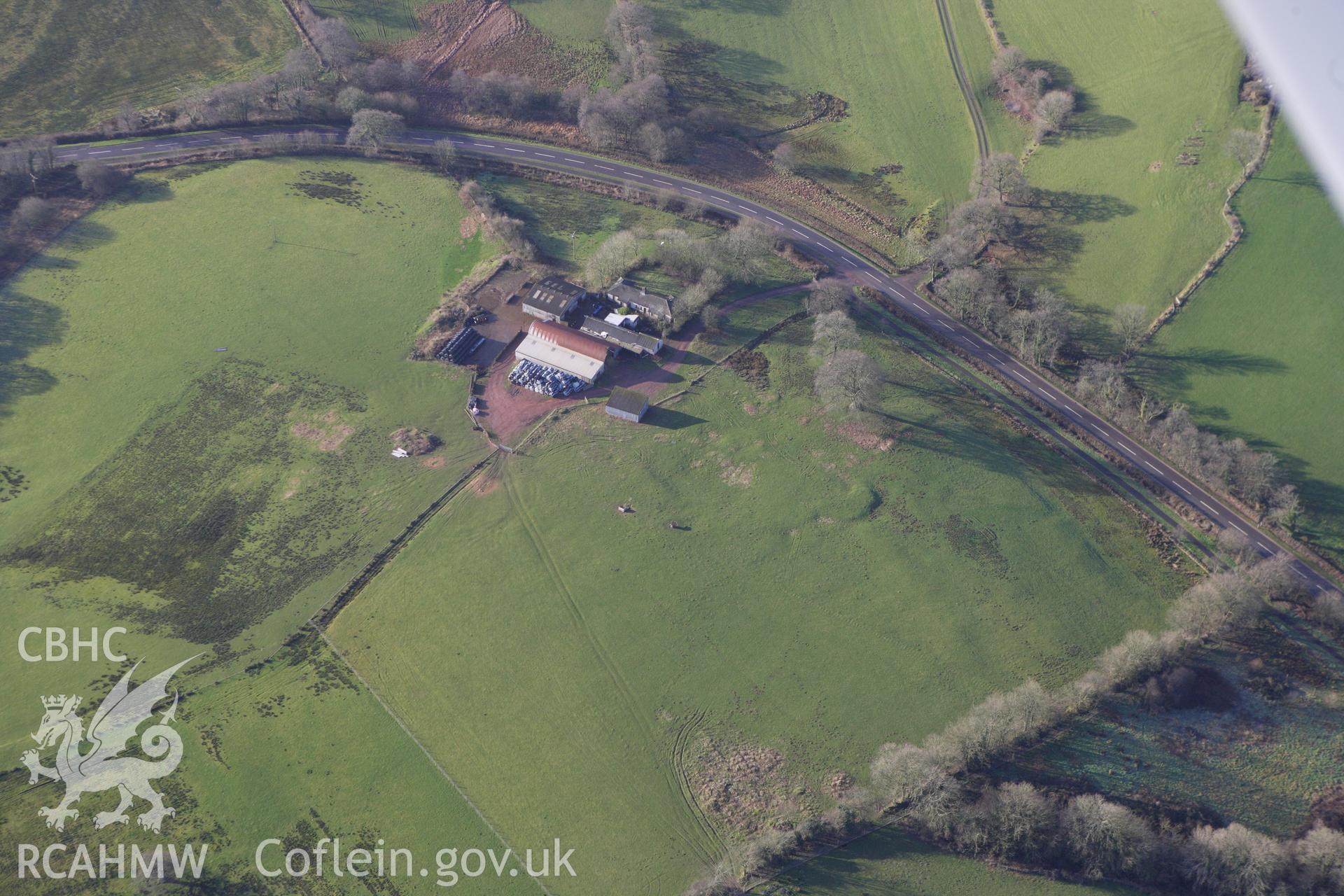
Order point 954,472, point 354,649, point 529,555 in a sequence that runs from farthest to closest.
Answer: point 954,472 → point 529,555 → point 354,649

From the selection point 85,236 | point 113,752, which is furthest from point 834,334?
point 85,236

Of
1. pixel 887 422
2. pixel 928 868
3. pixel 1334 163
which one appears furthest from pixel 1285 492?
pixel 1334 163

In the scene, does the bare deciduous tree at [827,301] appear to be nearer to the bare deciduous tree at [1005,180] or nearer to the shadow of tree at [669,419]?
the shadow of tree at [669,419]

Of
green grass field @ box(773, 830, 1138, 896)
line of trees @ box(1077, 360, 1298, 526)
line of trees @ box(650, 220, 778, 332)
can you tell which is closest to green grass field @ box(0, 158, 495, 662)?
line of trees @ box(650, 220, 778, 332)

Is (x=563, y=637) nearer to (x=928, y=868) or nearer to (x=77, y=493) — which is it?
(x=928, y=868)

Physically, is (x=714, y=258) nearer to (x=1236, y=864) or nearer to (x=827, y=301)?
(x=827, y=301)

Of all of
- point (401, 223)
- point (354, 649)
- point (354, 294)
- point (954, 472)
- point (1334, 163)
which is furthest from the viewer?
A: point (401, 223)

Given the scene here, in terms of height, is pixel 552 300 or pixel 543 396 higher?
pixel 552 300
